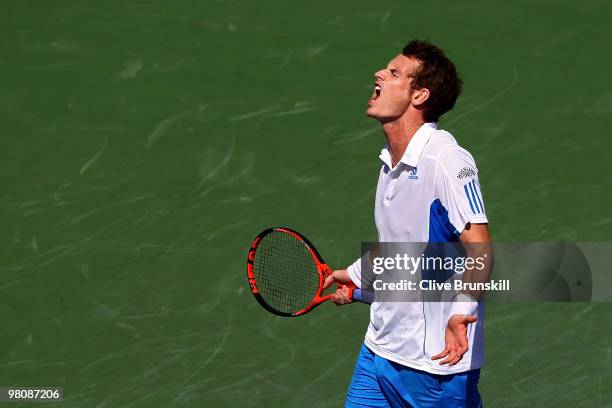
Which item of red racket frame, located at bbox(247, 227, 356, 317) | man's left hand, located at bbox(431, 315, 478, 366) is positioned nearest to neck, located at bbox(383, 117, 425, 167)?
red racket frame, located at bbox(247, 227, 356, 317)

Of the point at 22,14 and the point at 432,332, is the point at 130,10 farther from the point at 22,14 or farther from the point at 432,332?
the point at 432,332

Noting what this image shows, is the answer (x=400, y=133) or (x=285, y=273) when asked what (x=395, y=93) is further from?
(x=285, y=273)

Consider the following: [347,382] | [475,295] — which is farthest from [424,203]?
[347,382]

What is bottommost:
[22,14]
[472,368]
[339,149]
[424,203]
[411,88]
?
[472,368]

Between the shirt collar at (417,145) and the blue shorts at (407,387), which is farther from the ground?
the shirt collar at (417,145)

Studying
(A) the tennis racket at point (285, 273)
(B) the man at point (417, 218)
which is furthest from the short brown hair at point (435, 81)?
(A) the tennis racket at point (285, 273)

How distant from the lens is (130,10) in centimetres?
766

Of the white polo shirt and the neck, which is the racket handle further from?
the neck

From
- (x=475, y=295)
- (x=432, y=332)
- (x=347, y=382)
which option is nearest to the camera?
(x=475, y=295)

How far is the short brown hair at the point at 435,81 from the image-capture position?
5539 millimetres

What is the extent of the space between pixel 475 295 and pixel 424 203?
444 mm

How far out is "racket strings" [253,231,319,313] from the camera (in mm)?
6508

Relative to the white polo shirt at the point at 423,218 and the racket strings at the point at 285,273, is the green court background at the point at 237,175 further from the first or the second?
the white polo shirt at the point at 423,218

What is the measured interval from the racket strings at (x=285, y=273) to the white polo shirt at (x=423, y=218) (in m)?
0.95
